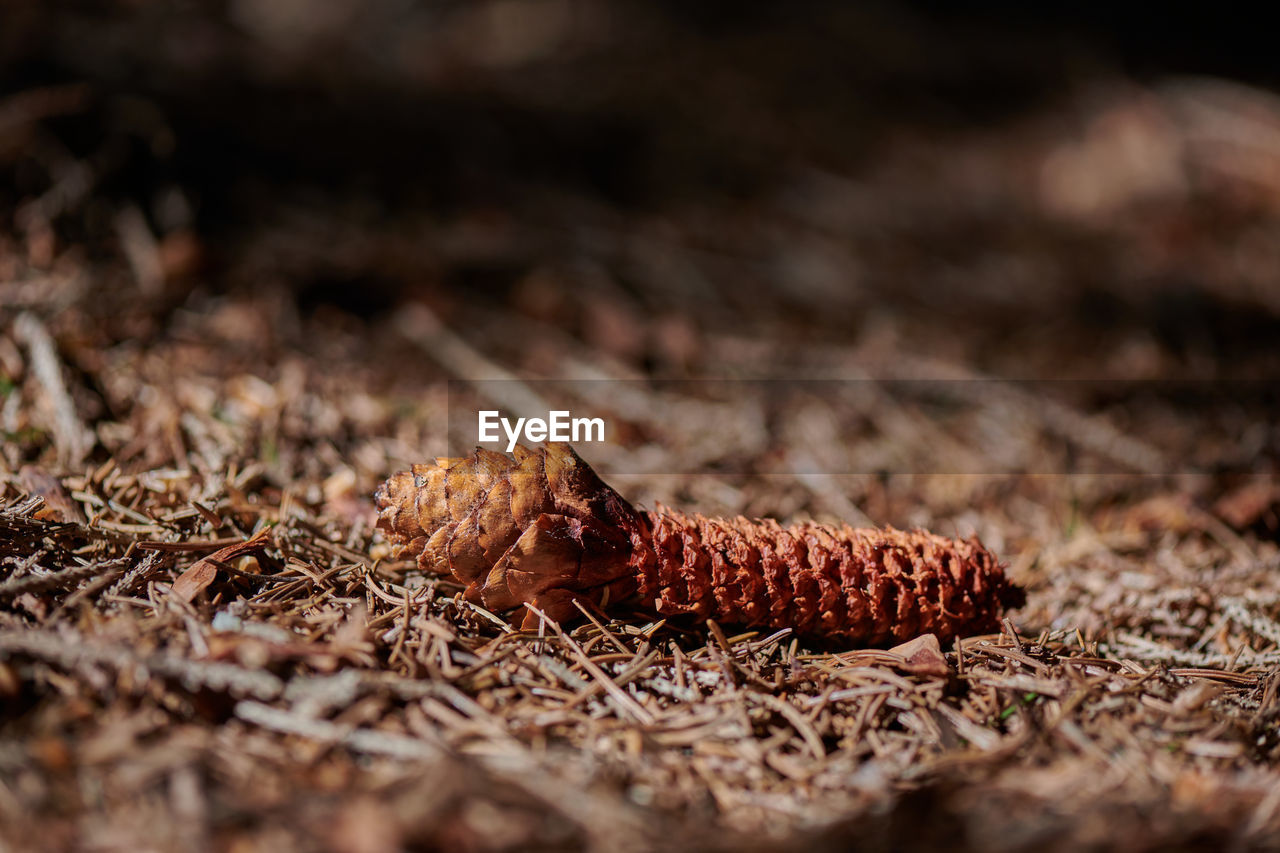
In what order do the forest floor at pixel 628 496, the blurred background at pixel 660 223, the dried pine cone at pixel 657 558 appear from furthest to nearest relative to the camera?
the blurred background at pixel 660 223
the dried pine cone at pixel 657 558
the forest floor at pixel 628 496

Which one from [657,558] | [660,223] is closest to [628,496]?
[657,558]

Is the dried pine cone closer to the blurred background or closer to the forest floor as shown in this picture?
the forest floor

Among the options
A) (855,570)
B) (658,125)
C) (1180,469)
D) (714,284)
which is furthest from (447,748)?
(658,125)

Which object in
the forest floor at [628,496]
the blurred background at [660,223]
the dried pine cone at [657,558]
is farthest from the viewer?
the blurred background at [660,223]

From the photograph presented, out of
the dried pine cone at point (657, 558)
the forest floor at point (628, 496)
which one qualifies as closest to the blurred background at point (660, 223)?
the forest floor at point (628, 496)

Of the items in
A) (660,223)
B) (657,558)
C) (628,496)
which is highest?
(660,223)

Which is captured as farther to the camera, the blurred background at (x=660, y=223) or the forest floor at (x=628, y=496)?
the blurred background at (x=660, y=223)

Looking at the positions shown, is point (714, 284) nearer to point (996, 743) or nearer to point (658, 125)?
point (658, 125)

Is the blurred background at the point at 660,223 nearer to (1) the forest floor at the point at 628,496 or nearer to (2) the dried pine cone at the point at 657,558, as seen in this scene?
(1) the forest floor at the point at 628,496

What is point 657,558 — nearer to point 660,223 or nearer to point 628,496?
point 628,496
